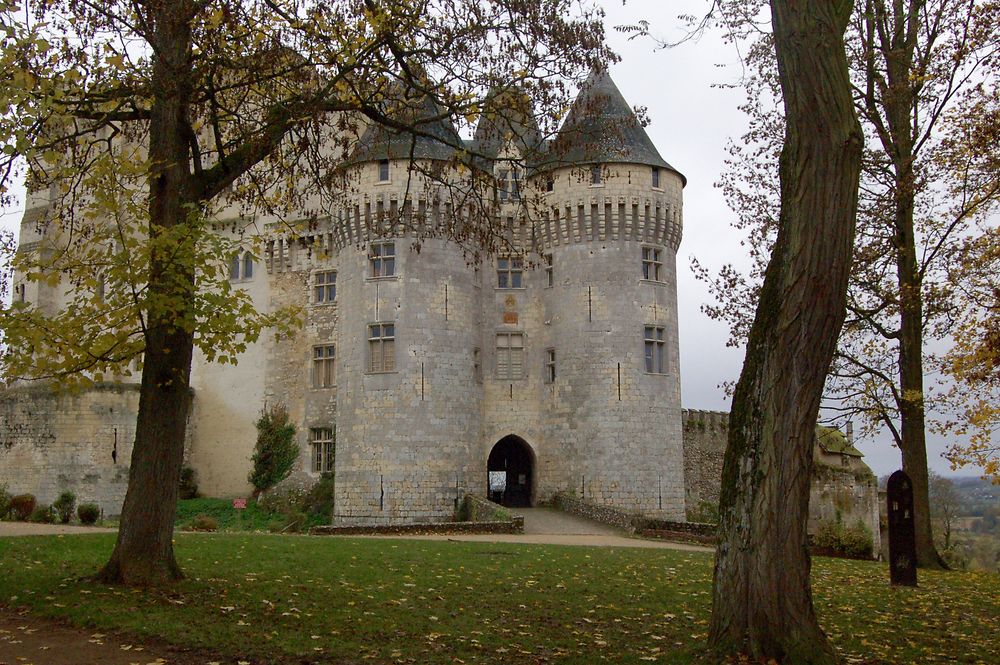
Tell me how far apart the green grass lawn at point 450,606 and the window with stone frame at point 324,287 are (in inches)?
719

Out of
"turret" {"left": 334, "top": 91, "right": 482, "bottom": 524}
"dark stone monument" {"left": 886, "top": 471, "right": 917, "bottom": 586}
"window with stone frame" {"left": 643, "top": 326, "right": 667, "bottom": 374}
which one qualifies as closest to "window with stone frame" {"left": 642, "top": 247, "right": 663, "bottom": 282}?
"window with stone frame" {"left": 643, "top": 326, "right": 667, "bottom": 374}

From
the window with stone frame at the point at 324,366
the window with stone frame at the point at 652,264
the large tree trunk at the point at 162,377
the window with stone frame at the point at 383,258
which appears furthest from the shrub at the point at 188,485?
the large tree trunk at the point at 162,377

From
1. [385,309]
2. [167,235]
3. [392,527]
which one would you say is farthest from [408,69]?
[385,309]

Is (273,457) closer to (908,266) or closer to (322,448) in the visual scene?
(322,448)

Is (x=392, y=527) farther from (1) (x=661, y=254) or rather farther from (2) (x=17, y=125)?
(2) (x=17, y=125)

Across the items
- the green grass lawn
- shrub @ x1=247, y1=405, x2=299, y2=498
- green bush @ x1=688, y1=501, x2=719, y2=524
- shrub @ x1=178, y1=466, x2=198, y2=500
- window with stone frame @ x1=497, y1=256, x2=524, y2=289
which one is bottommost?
green bush @ x1=688, y1=501, x2=719, y2=524

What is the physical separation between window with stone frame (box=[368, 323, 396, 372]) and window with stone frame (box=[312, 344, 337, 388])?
4.43 m

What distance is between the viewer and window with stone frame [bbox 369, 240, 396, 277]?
28391mm

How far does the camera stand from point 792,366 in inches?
296

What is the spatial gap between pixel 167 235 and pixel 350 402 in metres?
18.9

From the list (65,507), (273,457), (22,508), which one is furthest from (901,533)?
(273,457)

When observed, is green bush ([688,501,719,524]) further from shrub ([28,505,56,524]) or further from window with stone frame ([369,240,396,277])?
shrub ([28,505,56,524])

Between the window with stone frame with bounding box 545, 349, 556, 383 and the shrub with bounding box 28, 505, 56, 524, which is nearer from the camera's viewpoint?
the shrub with bounding box 28, 505, 56, 524

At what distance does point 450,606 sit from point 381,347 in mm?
18379
